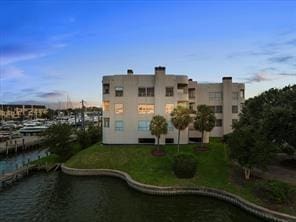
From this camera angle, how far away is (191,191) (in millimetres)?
38156

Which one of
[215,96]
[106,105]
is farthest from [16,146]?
[215,96]

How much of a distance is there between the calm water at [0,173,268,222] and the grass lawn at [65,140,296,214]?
2710 millimetres

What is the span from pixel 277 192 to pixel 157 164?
2001 cm

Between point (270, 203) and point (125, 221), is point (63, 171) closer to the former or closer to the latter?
point (125, 221)

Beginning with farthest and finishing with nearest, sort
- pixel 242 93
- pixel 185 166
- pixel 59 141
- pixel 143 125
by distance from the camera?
pixel 242 93 < pixel 143 125 < pixel 59 141 < pixel 185 166

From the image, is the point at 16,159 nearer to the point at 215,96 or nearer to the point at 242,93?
the point at 215,96

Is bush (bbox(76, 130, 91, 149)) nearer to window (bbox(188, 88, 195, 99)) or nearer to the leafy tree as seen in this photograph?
window (bbox(188, 88, 195, 99))

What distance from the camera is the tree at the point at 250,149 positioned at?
1465 inches

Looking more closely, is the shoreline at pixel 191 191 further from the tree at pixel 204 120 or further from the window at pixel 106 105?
the tree at pixel 204 120

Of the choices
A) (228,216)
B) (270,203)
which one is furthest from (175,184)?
(270,203)

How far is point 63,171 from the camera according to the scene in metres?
50.4

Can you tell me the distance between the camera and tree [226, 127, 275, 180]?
37219mm

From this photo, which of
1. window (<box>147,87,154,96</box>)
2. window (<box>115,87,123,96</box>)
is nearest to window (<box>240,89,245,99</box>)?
window (<box>147,87,154,96</box>)

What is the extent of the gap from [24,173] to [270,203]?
36829mm
